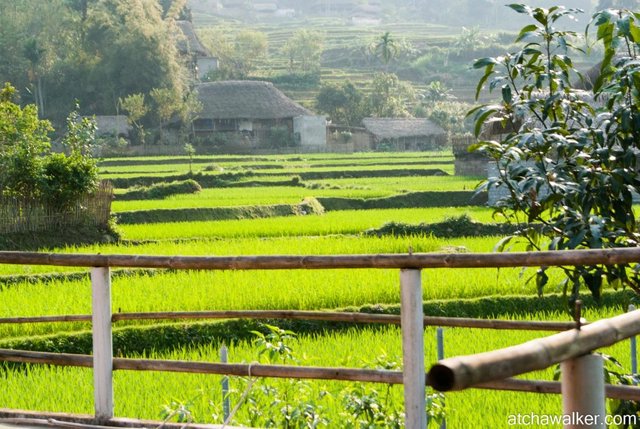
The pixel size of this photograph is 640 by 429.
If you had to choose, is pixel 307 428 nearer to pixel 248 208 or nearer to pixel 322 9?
pixel 248 208

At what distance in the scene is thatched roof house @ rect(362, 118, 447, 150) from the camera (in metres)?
50.9

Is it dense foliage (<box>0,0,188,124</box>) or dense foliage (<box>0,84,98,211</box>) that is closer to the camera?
dense foliage (<box>0,84,98,211</box>)

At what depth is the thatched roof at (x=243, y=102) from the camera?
4791 cm

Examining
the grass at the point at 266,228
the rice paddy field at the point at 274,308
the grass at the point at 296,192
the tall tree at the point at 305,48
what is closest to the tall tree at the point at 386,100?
the tall tree at the point at 305,48

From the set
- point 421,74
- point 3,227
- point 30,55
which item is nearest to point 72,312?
point 3,227

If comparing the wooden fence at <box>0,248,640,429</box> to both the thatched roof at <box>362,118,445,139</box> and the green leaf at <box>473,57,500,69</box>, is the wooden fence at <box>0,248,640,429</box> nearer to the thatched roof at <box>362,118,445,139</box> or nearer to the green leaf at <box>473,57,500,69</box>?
the green leaf at <box>473,57,500,69</box>

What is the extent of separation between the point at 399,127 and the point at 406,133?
0.48m

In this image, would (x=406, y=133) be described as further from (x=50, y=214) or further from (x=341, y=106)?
(x=50, y=214)

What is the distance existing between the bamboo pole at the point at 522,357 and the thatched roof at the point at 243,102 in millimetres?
46411

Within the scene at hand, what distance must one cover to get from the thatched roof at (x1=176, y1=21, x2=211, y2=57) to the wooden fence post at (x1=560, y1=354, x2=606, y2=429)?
5608cm

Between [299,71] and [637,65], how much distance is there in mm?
74268

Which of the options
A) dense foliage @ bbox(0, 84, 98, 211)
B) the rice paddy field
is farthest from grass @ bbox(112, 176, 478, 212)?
dense foliage @ bbox(0, 84, 98, 211)

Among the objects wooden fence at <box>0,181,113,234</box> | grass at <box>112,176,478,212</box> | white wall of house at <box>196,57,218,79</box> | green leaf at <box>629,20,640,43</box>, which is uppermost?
white wall of house at <box>196,57,218,79</box>

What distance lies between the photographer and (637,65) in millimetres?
3926
